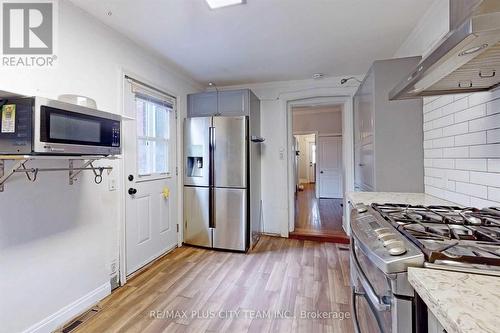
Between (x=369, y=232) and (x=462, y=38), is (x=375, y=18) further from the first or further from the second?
(x=369, y=232)

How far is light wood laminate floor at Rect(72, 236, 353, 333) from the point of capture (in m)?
1.83

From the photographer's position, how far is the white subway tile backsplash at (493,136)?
4.14ft

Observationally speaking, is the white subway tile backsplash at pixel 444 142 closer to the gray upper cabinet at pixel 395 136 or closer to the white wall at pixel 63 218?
the gray upper cabinet at pixel 395 136

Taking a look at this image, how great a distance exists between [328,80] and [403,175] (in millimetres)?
2062

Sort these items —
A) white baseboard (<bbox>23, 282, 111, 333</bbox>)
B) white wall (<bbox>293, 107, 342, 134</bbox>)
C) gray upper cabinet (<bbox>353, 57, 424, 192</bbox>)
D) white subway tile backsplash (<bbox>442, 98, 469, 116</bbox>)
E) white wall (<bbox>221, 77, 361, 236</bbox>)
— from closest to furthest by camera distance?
white subway tile backsplash (<bbox>442, 98, 469, 116</bbox>) < white baseboard (<bbox>23, 282, 111, 333</bbox>) < gray upper cabinet (<bbox>353, 57, 424, 192</bbox>) < white wall (<bbox>221, 77, 361, 236</bbox>) < white wall (<bbox>293, 107, 342, 134</bbox>)

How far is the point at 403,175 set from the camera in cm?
216

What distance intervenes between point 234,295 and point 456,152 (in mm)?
2049

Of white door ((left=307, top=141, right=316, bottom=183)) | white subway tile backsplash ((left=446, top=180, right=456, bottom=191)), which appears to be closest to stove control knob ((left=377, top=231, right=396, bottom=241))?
white subway tile backsplash ((left=446, top=180, right=456, bottom=191))

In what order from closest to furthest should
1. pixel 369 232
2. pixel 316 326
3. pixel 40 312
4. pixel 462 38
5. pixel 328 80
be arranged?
pixel 462 38, pixel 369 232, pixel 40 312, pixel 316 326, pixel 328 80

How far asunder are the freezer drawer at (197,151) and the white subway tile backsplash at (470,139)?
8.50 ft

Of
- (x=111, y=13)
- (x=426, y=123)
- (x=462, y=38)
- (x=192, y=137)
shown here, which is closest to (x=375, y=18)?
(x=426, y=123)

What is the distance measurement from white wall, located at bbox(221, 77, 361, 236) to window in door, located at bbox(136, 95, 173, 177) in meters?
1.50

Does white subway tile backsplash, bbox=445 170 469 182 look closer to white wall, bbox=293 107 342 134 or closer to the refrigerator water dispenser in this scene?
the refrigerator water dispenser

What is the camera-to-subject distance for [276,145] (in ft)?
12.9
